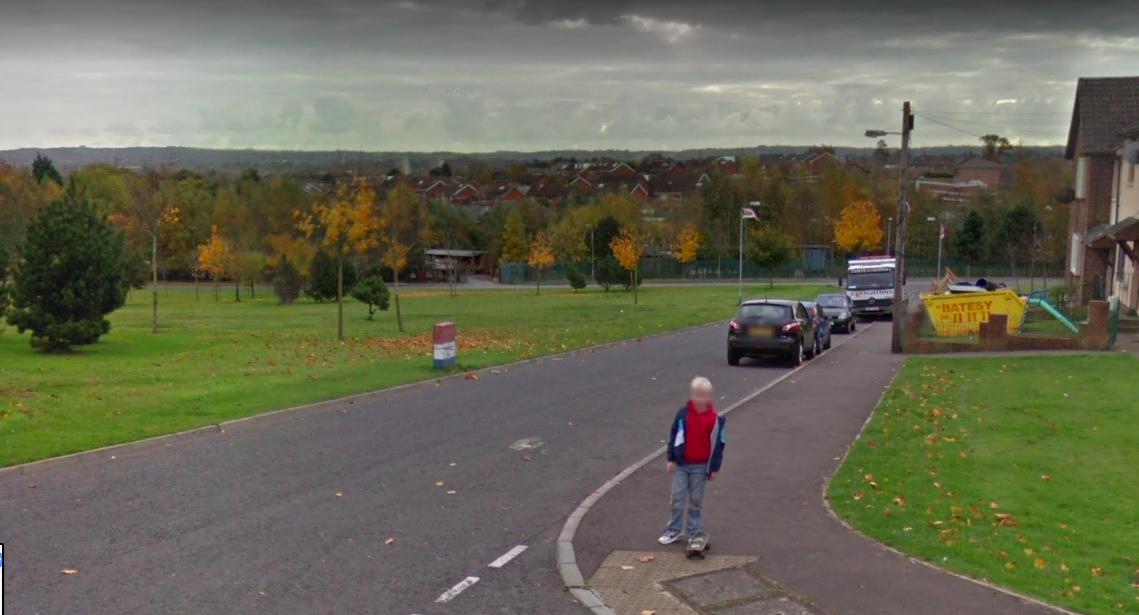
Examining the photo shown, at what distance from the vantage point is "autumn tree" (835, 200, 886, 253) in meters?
81.4

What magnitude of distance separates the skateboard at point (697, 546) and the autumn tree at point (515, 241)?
85778 mm

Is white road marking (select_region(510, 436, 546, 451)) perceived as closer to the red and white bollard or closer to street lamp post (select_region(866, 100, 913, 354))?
the red and white bollard

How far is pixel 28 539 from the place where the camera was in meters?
9.80

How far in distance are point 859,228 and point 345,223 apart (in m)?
55.3

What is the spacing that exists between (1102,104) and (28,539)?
44.5 m

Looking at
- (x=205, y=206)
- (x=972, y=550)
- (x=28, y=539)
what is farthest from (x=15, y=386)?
(x=205, y=206)

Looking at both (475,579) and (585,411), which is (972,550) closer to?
(475,579)

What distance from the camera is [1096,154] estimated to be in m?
41.7

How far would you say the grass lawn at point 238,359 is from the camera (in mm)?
16578

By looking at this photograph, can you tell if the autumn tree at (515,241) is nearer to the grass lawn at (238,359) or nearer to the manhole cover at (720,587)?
the grass lawn at (238,359)

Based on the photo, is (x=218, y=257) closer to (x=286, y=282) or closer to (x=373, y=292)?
(x=286, y=282)

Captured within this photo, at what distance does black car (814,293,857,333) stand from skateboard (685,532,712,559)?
30.1 m

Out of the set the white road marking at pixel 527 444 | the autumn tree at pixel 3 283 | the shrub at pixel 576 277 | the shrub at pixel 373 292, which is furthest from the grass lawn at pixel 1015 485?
the shrub at pixel 576 277

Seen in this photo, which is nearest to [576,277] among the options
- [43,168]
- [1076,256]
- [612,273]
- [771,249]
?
[612,273]
